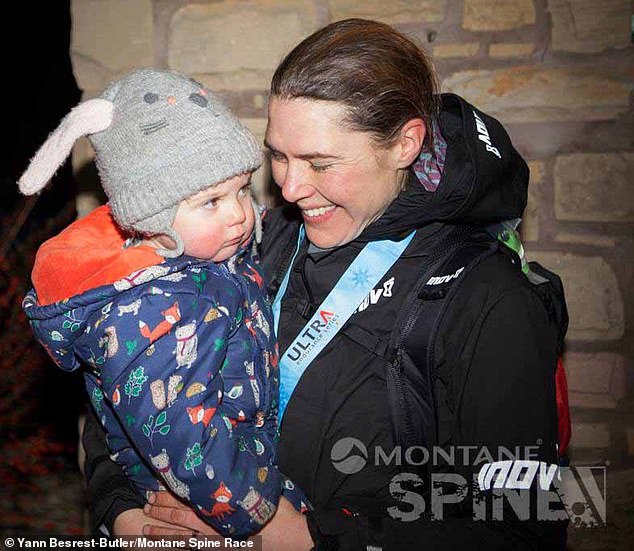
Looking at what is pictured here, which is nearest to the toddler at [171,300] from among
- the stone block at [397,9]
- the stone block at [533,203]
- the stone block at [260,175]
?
the stone block at [260,175]

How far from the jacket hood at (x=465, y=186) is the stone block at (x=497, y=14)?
827 millimetres

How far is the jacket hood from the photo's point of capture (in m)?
1.83

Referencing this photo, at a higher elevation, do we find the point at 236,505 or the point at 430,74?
the point at 430,74

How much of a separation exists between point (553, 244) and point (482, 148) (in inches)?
43.8

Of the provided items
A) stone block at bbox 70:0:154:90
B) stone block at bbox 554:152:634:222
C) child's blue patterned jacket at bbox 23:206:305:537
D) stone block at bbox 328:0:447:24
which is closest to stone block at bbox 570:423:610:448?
stone block at bbox 554:152:634:222

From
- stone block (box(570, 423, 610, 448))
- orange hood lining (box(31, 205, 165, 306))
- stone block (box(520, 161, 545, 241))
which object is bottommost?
stone block (box(570, 423, 610, 448))

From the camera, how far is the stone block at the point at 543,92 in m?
2.61

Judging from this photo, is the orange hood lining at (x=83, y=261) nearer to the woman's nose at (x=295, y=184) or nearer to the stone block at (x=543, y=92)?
the woman's nose at (x=295, y=184)

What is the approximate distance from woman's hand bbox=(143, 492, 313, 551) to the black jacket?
5 cm

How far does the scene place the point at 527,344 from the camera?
1.64 metres

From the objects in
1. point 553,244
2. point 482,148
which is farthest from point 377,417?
point 553,244

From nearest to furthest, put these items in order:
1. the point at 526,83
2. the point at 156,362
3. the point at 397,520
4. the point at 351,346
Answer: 1. the point at 156,362
2. the point at 397,520
3. the point at 351,346
4. the point at 526,83

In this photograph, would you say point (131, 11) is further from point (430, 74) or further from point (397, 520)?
point (397, 520)

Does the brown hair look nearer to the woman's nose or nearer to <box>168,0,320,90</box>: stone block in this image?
the woman's nose
